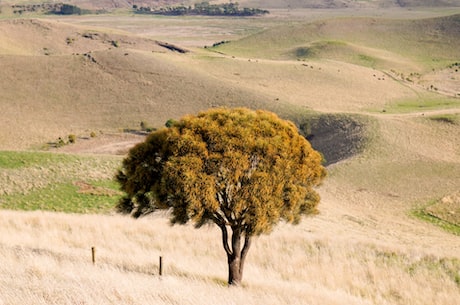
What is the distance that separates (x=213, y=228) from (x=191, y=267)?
8.66m

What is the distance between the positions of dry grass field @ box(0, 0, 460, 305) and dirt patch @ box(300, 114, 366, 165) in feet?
0.89

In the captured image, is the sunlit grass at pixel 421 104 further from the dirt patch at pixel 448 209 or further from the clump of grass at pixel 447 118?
the dirt patch at pixel 448 209

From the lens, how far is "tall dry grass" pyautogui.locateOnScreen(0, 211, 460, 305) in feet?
44.4

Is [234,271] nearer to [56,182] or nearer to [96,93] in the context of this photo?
[56,182]

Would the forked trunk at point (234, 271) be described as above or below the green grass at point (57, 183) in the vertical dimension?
above

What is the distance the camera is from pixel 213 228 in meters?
31.0

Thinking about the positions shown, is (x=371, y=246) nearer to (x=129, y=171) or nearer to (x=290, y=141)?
(x=290, y=141)

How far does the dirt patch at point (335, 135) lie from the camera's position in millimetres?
58375

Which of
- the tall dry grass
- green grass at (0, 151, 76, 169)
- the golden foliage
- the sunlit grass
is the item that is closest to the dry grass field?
the tall dry grass

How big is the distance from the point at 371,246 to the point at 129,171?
51.3ft

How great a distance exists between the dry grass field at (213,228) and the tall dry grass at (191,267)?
3.8 inches

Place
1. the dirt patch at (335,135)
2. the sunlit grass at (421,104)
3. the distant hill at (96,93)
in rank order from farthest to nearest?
the sunlit grass at (421,104)
the distant hill at (96,93)
the dirt patch at (335,135)

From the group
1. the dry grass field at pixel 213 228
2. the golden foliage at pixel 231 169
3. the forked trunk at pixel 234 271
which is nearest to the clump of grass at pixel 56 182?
the dry grass field at pixel 213 228

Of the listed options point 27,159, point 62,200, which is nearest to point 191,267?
point 62,200
